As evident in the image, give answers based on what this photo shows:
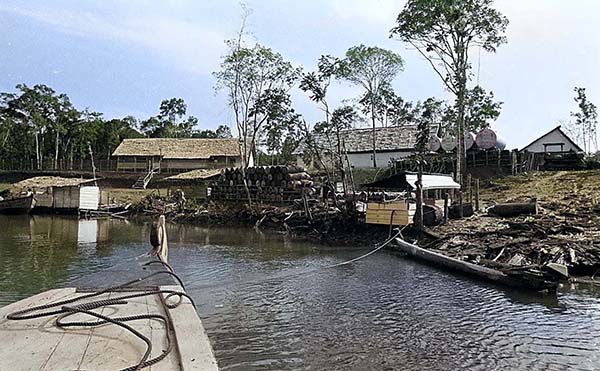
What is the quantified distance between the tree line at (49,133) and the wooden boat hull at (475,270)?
46620mm

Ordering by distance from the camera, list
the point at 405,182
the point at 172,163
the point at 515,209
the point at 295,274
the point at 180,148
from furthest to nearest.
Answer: the point at 180,148
the point at 172,163
the point at 405,182
the point at 515,209
the point at 295,274

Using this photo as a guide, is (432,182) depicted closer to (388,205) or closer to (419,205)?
(388,205)

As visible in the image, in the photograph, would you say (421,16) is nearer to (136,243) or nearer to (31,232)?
(136,243)

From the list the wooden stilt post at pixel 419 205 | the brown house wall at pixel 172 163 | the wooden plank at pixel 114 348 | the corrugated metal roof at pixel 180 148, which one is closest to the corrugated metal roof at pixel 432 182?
the wooden stilt post at pixel 419 205

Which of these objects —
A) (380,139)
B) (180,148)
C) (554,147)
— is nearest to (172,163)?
(180,148)

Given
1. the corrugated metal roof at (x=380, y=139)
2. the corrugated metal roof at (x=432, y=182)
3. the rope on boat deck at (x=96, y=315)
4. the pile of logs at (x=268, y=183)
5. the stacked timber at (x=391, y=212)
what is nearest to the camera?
the rope on boat deck at (x=96, y=315)

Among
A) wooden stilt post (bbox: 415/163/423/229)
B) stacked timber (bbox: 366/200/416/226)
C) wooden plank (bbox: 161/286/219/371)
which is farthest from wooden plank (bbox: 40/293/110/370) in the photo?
stacked timber (bbox: 366/200/416/226)

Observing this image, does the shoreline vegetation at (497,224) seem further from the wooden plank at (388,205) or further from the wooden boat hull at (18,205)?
the wooden boat hull at (18,205)

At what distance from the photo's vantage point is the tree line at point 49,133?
2314 inches

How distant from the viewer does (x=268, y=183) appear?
1260 inches

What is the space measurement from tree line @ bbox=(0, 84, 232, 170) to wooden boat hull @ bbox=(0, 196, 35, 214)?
18592mm

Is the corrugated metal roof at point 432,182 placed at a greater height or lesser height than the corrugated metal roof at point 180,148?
lesser

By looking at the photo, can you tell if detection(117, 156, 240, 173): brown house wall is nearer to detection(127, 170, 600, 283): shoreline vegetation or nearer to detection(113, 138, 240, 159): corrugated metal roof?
detection(113, 138, 240, 159): corrugated metal roof

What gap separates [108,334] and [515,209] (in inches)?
704
